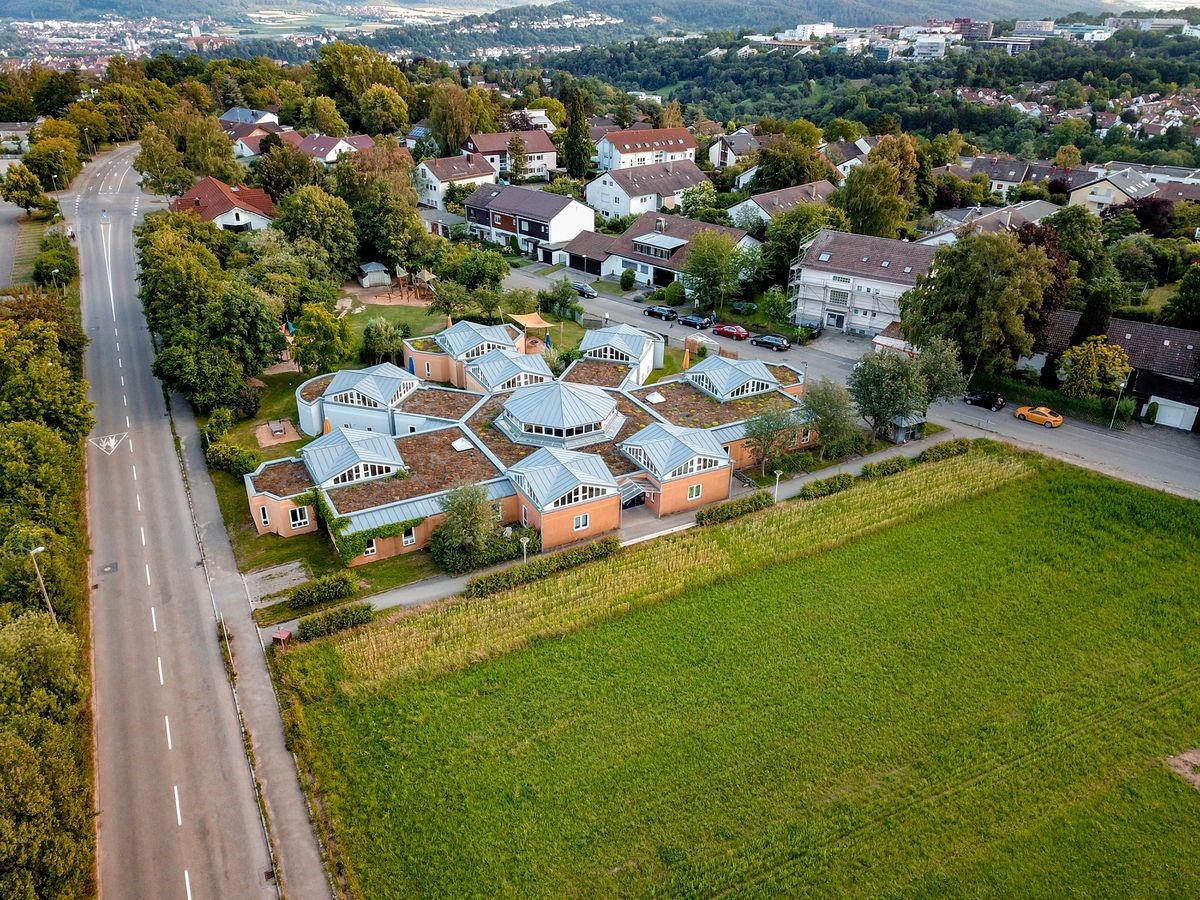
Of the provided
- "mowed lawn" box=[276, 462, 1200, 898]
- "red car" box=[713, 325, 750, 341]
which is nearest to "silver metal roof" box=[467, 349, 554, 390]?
"red car" box=[713, 325, 750, 341]

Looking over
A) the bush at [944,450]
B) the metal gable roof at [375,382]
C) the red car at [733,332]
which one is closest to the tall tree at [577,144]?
the red car at [733,332]

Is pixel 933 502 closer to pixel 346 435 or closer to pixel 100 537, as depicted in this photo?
pixel 346 435

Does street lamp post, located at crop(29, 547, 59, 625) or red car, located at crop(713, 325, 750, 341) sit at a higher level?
street lamp post, located at crop(29, 547, 59, 625)

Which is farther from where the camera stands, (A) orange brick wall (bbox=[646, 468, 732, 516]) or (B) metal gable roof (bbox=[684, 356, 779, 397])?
(B) metal gable roof (bbox=[684, 356, 779, 397])

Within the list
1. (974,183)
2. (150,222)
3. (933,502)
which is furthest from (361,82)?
(933,502)

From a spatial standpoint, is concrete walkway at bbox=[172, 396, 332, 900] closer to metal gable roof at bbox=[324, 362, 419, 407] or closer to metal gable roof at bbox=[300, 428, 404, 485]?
metal gable roof at bbox=[300, 428, 404, 485]

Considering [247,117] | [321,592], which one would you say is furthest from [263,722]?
[247,117]
